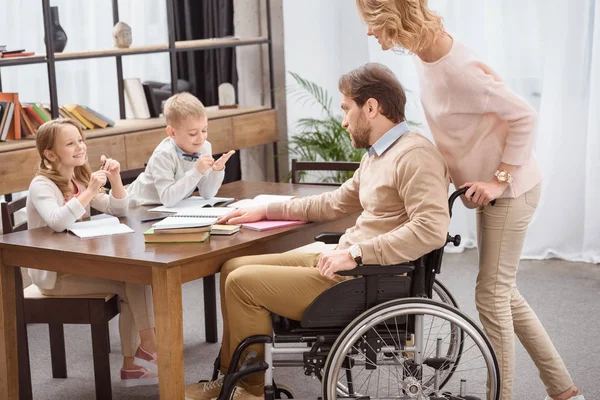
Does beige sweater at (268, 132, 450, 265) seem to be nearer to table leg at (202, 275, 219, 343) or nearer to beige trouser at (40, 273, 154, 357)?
beige trouser at (40, 273, 154, 357)

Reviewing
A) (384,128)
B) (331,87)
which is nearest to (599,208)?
(331,87)

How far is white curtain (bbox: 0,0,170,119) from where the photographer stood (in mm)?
4750

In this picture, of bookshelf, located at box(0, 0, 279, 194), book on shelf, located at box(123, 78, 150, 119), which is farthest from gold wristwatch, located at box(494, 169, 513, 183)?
book on shelf, located at box(123, 78, 150, 119)

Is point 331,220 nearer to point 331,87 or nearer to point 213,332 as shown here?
point 213,332

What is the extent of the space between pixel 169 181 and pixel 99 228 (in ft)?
1.41

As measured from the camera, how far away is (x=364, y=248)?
242cm

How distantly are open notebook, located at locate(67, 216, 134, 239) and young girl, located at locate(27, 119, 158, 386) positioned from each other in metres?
0.03

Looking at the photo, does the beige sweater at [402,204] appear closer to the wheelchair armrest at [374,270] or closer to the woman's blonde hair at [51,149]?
the wheelchair armrest at [374,270]

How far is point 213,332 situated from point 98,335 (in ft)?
2.77

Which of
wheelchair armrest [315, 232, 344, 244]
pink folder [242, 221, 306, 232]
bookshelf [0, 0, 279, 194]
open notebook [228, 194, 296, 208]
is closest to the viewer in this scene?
wheelchair armrest [315, 232, 344, 244]

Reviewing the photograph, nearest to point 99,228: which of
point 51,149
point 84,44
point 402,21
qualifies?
point 51,149

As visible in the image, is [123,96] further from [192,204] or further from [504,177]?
[504,177]

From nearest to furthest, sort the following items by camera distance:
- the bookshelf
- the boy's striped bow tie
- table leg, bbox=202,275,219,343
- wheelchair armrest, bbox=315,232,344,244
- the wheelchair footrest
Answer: the wheelchair footrest
wheelchair armrest, bbox=315,232,344,244
the boy's striped bow tie
table leg, bbox=202,275,219,343
the bookshelf

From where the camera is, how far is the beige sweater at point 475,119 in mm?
2525
